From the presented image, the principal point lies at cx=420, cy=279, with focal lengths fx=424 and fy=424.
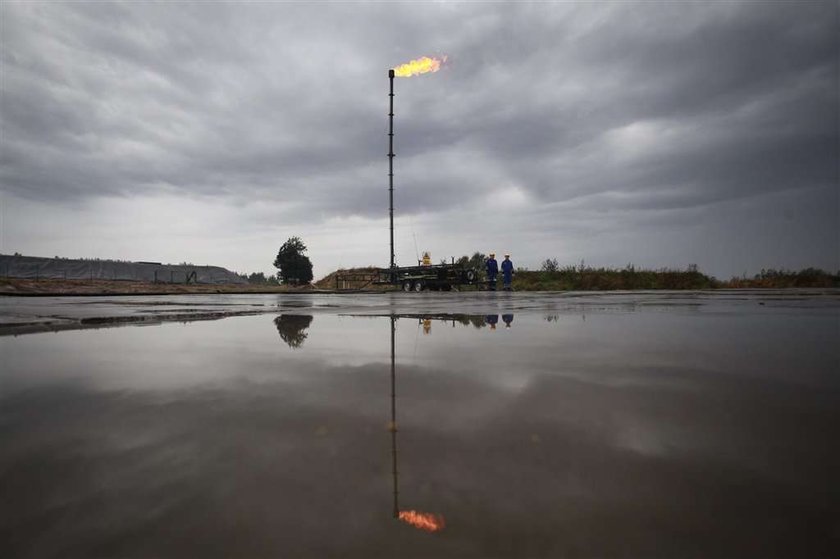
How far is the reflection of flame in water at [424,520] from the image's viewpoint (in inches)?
29.9

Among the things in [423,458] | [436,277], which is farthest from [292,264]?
[423,458]

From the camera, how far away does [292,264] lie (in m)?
38.1

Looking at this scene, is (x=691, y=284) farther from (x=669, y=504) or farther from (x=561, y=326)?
(x=669, y=504)

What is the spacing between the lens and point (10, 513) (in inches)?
31.0

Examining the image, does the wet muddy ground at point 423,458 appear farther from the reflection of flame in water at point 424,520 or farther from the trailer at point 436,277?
the trailer at point 436,277

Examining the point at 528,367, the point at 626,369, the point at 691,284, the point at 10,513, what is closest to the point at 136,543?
the point at 10,513

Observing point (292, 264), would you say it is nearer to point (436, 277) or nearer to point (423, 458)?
point (436, 277)

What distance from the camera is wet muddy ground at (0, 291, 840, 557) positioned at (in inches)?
28.5

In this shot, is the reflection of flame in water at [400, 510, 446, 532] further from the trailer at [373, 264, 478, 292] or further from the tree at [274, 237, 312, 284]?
the tree at [274, 237, 312, 284]

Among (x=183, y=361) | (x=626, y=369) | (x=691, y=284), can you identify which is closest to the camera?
(x=626, y=369)

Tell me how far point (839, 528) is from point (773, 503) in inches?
3.5

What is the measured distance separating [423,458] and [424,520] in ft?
0.74

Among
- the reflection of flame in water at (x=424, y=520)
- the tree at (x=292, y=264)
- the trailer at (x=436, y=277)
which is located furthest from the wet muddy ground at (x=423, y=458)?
the tree at (x=292, y=264)

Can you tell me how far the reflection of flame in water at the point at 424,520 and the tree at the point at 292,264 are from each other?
127 feet
